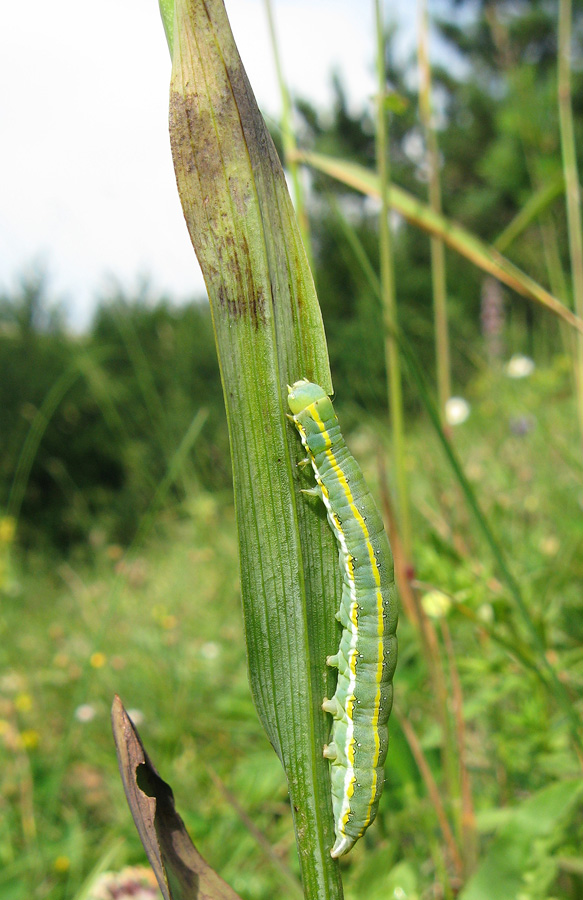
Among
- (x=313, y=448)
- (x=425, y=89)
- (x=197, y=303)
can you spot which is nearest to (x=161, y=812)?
(x=313, y=448)

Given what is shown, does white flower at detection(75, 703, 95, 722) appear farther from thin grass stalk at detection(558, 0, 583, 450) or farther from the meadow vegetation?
thin grass stalk at detection(558, 0, 583, 450)

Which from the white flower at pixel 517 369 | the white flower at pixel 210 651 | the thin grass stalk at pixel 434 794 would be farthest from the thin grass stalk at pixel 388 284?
the white flower at pixel 517 369

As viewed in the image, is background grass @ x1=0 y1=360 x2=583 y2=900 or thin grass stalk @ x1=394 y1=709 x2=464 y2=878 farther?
background grass @ x1=0 y1=360 x2=583 y2=900

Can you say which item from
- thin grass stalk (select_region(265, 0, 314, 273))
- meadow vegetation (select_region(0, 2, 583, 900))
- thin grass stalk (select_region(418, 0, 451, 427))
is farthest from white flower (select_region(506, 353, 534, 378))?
thin grass stalk (select_region(265, 0, 314, 273))

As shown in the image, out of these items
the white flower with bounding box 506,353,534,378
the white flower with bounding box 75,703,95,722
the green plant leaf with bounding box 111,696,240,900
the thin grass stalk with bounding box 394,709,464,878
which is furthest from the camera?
the white flower with bounding box 506,353,534,378

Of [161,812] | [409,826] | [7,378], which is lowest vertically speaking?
[409,826]

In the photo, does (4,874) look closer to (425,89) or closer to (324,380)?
(324,380)

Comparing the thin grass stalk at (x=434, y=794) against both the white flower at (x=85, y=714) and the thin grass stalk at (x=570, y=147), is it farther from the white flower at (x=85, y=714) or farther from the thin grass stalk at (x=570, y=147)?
the white flower at (x=85, y=714)
